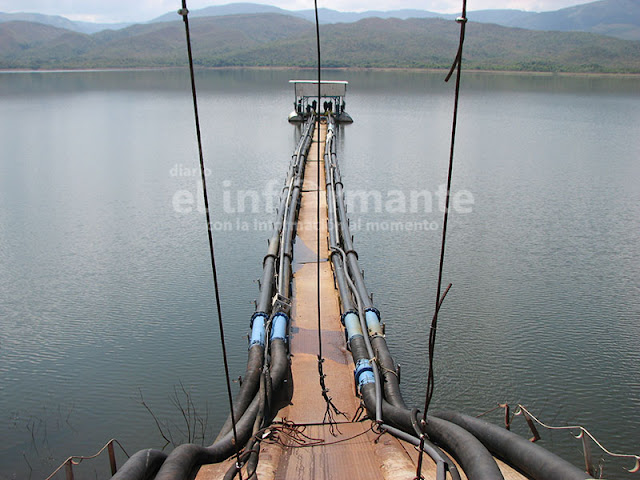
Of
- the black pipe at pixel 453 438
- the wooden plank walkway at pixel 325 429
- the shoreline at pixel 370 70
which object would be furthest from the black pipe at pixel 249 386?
the shoreline at pixel 370 70

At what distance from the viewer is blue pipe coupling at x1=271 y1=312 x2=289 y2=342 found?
28.6 ft

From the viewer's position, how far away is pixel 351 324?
912cm

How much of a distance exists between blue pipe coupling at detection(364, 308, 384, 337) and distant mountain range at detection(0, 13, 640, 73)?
106071mm

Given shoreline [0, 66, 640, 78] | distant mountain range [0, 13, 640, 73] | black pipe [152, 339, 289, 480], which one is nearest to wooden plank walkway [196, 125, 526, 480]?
black pipe [152, 339, 289, 480]

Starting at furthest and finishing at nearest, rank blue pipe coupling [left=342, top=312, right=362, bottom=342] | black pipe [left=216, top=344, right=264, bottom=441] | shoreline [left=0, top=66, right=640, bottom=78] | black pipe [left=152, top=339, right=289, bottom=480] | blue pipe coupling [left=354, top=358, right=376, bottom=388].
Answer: shoreline [left=0, top=66, right=640, bottom=78] < blue pipe coupling [left=342, top=312, right=362, bottom=342] < blue pipe coupling [left=354, top=358, right=376, bottom=388] < black pipe [left=216, top=344, right=264, bottom=441] < black pipe [left=152, top=339, right=289, bottom=480]

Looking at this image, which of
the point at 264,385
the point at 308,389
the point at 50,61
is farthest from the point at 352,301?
the point at 50,61

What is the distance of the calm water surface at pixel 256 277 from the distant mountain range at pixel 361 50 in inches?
3548

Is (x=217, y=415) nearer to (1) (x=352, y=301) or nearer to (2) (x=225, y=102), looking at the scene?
(1) (x=352, y=301)

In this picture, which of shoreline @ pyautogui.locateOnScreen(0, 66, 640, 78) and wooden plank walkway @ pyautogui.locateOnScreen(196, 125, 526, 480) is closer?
wooden plank walkway @ pyautogui.locateOnScreen(196, 125, 526, 480)

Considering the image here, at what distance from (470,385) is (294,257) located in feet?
17.0

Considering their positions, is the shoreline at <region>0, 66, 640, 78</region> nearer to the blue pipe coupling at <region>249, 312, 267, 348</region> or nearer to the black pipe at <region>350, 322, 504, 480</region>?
the blue pipe coupling at <region>249, 312, 267, 348</region>

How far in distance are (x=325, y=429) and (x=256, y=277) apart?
25.3ft

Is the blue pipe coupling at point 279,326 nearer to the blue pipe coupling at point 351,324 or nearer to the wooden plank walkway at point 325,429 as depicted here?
the wooden plank walkway at point 325,429

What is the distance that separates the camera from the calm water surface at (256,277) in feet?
31.9
